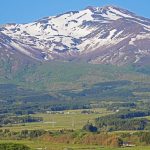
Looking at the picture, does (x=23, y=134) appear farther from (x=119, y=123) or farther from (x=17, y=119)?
(x=17, y=119)

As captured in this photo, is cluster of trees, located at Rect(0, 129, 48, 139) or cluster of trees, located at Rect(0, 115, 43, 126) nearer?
cluster of trees, located at Rect(0, 129, 48, 139)

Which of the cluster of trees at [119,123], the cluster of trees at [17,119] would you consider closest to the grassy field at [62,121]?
→ the cluster of trees at [17,119]

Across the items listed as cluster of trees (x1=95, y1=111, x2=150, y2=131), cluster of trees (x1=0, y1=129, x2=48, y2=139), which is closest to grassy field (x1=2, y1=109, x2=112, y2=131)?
cluster of trees (x1=95, y1=111, x2=150, y2=131)

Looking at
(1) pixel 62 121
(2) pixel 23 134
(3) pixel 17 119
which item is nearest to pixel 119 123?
(1) pixel 62 121

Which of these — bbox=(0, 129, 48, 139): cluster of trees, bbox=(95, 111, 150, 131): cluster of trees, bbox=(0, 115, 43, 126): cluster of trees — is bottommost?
bbox=(0, 129, 48, 139): cluster of trees

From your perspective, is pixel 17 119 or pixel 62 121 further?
pixel 17 119

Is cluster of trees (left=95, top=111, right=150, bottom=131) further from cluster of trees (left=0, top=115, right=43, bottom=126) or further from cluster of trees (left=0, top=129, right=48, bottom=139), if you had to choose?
cluster of trees (left=0, top=129, right=48, bottom=139)

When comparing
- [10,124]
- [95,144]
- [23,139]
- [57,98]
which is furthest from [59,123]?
[57,98]

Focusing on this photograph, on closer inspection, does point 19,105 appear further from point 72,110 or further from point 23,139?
point 23,139

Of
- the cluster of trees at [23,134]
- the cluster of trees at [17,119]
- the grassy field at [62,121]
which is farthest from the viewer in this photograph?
the cluster of trees at [17,119]

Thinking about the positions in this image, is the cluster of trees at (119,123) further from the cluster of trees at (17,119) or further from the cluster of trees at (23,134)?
the cluster of trees at (23,134)

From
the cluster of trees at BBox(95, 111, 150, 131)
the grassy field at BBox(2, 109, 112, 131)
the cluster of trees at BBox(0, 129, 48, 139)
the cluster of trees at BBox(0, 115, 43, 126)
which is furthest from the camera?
the cluster of trees at BBox(0, 115, 43, 126)

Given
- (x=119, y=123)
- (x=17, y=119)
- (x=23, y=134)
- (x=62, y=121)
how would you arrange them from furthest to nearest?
1. (x=17, y=119)
2. (x=62, y=121)
3. (x=119, y=123)
4. (x=23, y=134)

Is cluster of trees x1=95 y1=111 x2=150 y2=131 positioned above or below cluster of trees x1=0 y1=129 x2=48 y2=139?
above
